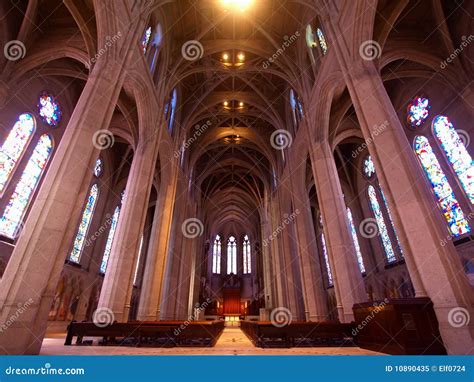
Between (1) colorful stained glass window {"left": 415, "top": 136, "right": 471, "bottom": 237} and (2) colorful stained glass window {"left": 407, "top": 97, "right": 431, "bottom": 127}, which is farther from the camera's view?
(2) colorful stained glass window {"left": 407, "top": 97, "right": 431, "bottom": 127}

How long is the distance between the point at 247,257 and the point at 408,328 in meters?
35.2

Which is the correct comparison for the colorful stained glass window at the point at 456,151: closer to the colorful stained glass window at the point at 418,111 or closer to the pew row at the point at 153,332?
the colorful stained glass window at the point at 418,111

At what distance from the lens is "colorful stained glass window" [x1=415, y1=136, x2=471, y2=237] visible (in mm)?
10617

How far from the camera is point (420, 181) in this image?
5.28 metres

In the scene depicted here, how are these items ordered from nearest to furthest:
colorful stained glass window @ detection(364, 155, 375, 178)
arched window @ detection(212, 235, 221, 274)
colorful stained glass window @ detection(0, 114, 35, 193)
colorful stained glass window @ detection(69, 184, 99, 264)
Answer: colorful stained glass window @ detection(0, 114, 35, 193), colorful stained glass window @ detection(69, 184, 99, 264), colorful stained glass window @ detection(364, 155, 375, 178), arched window @ detection(212, 235, 221, 274)

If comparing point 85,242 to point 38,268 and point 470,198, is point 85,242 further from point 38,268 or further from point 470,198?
point 470,198

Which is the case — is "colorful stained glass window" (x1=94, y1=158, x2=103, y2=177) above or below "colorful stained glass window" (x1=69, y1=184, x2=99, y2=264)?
above

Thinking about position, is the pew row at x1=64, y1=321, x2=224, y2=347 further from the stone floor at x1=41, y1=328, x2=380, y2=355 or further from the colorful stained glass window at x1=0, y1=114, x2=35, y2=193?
the colorful stained glass window at x1=0, y1=114, x2=35, y2=193

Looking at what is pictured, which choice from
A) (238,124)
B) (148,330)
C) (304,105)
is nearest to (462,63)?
(304,105)

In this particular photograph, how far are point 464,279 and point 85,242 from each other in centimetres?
1873

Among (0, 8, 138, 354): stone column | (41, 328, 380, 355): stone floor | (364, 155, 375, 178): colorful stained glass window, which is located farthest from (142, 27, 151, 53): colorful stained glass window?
(364, 155, 375, 178): colorful stained glass window

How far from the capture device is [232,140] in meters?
22.0

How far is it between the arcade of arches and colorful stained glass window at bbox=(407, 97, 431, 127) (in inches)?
3.9

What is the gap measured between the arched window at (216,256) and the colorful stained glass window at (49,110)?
2843 cm
